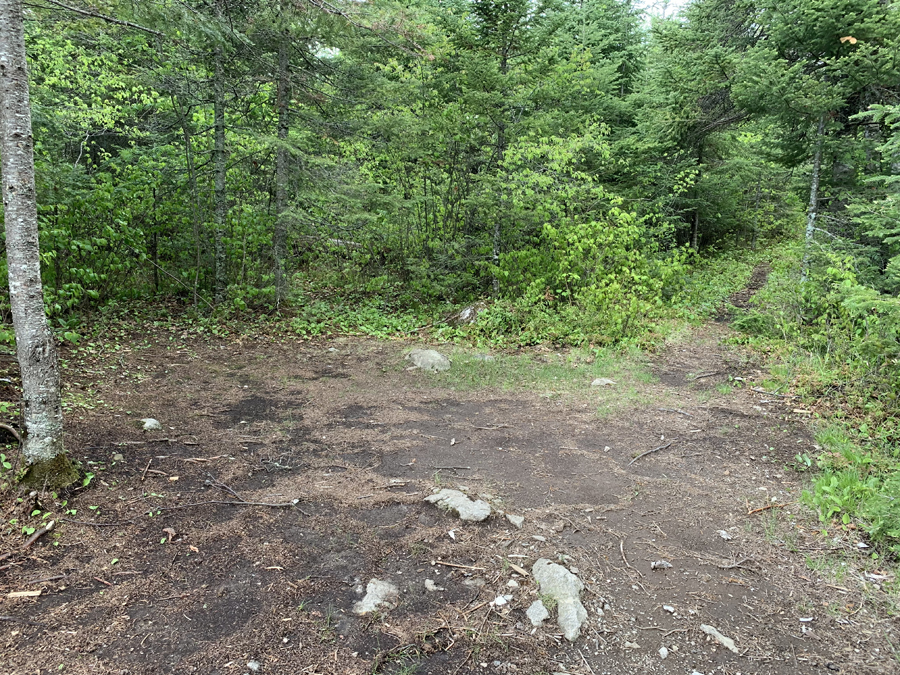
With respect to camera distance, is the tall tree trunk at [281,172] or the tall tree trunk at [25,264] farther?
the tall tree trunk at [281,172]

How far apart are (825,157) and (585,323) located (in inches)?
204

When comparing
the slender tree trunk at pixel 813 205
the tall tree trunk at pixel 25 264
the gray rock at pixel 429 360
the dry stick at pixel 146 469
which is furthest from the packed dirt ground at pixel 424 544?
the slender tree trunk at pixel 813 205

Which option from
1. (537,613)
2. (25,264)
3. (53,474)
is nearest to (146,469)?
(53,474)

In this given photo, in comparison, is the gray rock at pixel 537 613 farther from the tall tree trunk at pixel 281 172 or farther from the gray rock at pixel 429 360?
the tall tree trunk at pixel 281 172

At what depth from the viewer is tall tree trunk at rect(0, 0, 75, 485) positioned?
3152 millimetres

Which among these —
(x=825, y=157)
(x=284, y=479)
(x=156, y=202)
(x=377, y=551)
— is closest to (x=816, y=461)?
(x=377, y=551)

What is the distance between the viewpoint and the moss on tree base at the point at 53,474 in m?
3.47

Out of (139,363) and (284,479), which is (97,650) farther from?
(139,363)

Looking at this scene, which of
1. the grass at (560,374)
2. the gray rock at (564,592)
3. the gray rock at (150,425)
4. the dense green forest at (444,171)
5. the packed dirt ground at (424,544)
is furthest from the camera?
the dense green forest at (444,171)

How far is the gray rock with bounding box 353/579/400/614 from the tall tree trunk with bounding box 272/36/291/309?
7474mm

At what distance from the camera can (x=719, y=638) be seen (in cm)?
261

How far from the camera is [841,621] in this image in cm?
270

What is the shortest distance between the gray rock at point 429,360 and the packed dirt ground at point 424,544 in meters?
1.64

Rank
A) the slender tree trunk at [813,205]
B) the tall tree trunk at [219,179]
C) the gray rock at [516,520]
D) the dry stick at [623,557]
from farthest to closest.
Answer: the tall tree trunk at [219,179], the slender tree trunk at [813,205], the gray rock at [516,520], the dry stick at [623,557]
